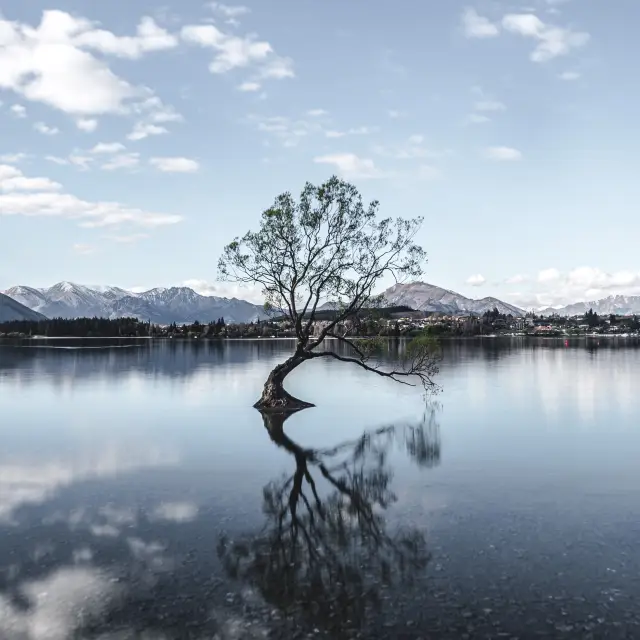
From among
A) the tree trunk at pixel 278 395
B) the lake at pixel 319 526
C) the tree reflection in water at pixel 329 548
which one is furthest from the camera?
the tree trunk at pixel 278 395

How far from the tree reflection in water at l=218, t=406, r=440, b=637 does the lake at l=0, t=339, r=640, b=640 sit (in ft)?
0.27

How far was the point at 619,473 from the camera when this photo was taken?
93.9ft

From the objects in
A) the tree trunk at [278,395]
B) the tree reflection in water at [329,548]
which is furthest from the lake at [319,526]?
the tree trunk at [278,395]

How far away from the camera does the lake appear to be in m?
14.0

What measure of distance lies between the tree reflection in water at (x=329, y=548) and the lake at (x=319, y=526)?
0.08 metres

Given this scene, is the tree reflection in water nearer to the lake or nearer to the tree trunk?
the lake

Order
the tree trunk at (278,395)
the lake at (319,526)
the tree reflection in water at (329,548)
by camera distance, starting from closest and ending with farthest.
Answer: the lake at (319,526)
the tree reflection in water at (329,548)
the tree trunk at (278,395)

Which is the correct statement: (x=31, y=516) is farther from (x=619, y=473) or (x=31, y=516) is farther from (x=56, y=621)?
(x=619, y=473)

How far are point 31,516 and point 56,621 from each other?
902 centimetres

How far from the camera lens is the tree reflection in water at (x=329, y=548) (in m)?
14.7

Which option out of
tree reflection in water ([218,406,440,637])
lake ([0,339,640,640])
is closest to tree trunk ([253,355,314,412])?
lake ([0,339,640,640])

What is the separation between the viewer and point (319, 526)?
20.9 meters

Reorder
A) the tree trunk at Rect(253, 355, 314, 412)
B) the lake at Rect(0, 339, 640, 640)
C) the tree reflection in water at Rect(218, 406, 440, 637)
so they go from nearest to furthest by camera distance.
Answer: the lake at Rect(0, 339, 640, 640)
the tree reflection in water at Rect(218, 406, 440, 637)
the tree trunk at Rect(253, 355, 314, 412)

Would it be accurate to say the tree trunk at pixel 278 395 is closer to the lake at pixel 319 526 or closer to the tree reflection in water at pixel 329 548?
the lake at pixel 319 526
